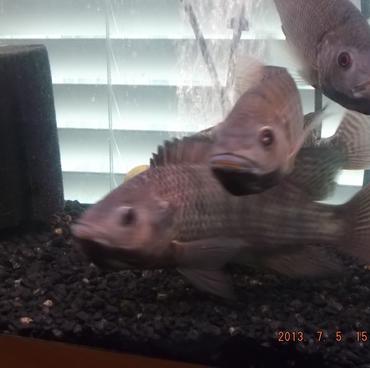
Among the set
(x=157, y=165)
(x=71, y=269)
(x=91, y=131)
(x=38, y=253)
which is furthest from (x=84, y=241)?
(x=91, y=131)

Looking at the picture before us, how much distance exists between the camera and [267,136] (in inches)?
60.2

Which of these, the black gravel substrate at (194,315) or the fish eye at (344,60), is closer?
the fish eye at (344,60)

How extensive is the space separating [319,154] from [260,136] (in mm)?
628

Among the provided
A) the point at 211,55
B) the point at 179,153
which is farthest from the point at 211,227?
the point at 211,55

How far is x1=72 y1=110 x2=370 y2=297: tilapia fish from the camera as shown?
1766 millimetres

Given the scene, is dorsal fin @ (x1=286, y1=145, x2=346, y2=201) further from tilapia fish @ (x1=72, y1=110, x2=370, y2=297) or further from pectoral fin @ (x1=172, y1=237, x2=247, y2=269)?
pectoral fin @ (x1=172, y1=237, x2=247, y2=269)

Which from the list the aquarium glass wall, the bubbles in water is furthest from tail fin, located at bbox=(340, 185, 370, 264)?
the aquarium glass wall

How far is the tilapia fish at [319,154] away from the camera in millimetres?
2025

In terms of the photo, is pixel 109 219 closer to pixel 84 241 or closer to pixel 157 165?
pixel 84 241

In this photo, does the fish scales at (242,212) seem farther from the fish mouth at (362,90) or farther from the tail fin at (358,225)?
the fish mouth at (362,90)

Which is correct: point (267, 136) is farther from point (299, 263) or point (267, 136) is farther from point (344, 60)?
point (299, 263)

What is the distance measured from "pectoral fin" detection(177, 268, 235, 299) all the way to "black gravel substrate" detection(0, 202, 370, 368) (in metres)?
0.10

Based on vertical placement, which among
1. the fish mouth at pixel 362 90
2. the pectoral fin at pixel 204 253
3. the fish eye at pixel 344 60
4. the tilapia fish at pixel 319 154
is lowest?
the pectoral fin at pixel 204 253
